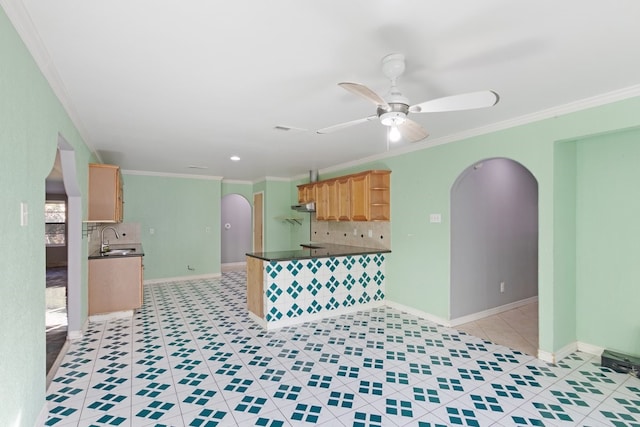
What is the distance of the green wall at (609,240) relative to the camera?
3010 mm

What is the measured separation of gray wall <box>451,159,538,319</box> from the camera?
13.6ft

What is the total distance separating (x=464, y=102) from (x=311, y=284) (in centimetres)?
309

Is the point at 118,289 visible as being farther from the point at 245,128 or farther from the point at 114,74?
the point at 114,74

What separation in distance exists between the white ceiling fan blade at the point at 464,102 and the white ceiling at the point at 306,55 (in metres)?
A: 0.33

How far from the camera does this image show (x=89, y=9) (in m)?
1.58

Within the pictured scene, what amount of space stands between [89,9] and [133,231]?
5.67 meters

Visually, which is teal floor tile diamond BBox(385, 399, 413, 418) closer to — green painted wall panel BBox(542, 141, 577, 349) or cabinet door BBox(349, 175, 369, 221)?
green painted wall panel BBox(542, 141, 577, 349)

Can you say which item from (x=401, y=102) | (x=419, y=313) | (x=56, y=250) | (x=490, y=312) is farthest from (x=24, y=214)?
(x=56, y=250)

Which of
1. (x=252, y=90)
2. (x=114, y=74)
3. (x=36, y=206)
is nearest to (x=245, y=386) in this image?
(x=36, y=206)

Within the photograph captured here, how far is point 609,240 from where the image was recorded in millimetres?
3146

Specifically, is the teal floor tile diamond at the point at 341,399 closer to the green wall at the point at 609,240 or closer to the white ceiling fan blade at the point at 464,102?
the white ceiling fan blade at the point at 464,102

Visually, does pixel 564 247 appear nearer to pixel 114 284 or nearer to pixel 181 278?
pixel 114 284

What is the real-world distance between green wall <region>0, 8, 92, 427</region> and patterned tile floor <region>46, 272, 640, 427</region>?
592 mm

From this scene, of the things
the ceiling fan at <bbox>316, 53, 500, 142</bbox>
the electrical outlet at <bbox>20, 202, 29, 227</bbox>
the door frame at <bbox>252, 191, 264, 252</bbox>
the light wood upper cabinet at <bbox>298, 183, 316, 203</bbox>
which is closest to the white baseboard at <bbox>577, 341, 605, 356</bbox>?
the ceiling fan at <bbox>316, 53, 500, 142</bbox>
